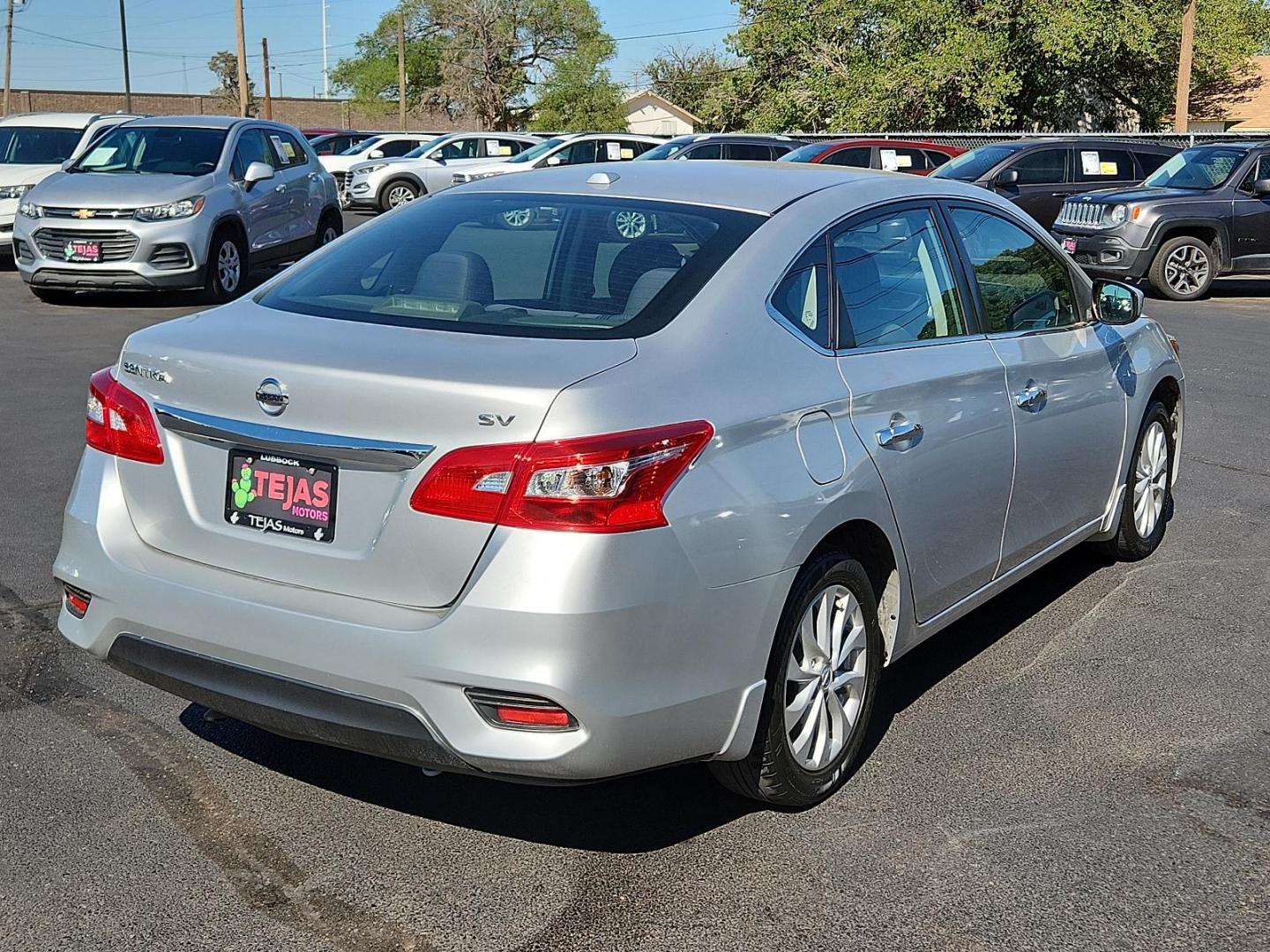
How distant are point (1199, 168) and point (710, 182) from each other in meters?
14.8

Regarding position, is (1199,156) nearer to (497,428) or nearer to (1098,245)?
(1098,245)

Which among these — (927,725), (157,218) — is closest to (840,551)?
(927,725)

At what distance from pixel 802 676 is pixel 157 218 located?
37.1 feet

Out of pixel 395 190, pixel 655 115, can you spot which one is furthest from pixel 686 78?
pixel 395 190

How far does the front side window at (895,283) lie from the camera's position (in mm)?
4090

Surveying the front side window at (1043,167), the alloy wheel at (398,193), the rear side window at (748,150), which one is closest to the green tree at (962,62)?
the rear side window at (748,150)

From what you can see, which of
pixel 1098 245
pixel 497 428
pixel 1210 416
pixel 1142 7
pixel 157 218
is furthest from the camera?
pixel 1142 7

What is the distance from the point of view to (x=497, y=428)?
3117mm

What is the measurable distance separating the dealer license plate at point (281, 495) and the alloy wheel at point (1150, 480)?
3.75m

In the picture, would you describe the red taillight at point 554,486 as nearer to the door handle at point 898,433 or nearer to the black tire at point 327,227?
the door handle at point 898,433

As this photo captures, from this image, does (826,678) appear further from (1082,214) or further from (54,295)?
(1082,214)

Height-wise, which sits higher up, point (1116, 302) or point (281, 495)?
point (1116, 302)

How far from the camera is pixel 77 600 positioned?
3.75 meters

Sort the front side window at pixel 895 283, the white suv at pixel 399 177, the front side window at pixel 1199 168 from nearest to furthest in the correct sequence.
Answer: the front side window at pixel 895 283 < the front side window at pixel 1199 168 < the white suv at pixel 399 177
